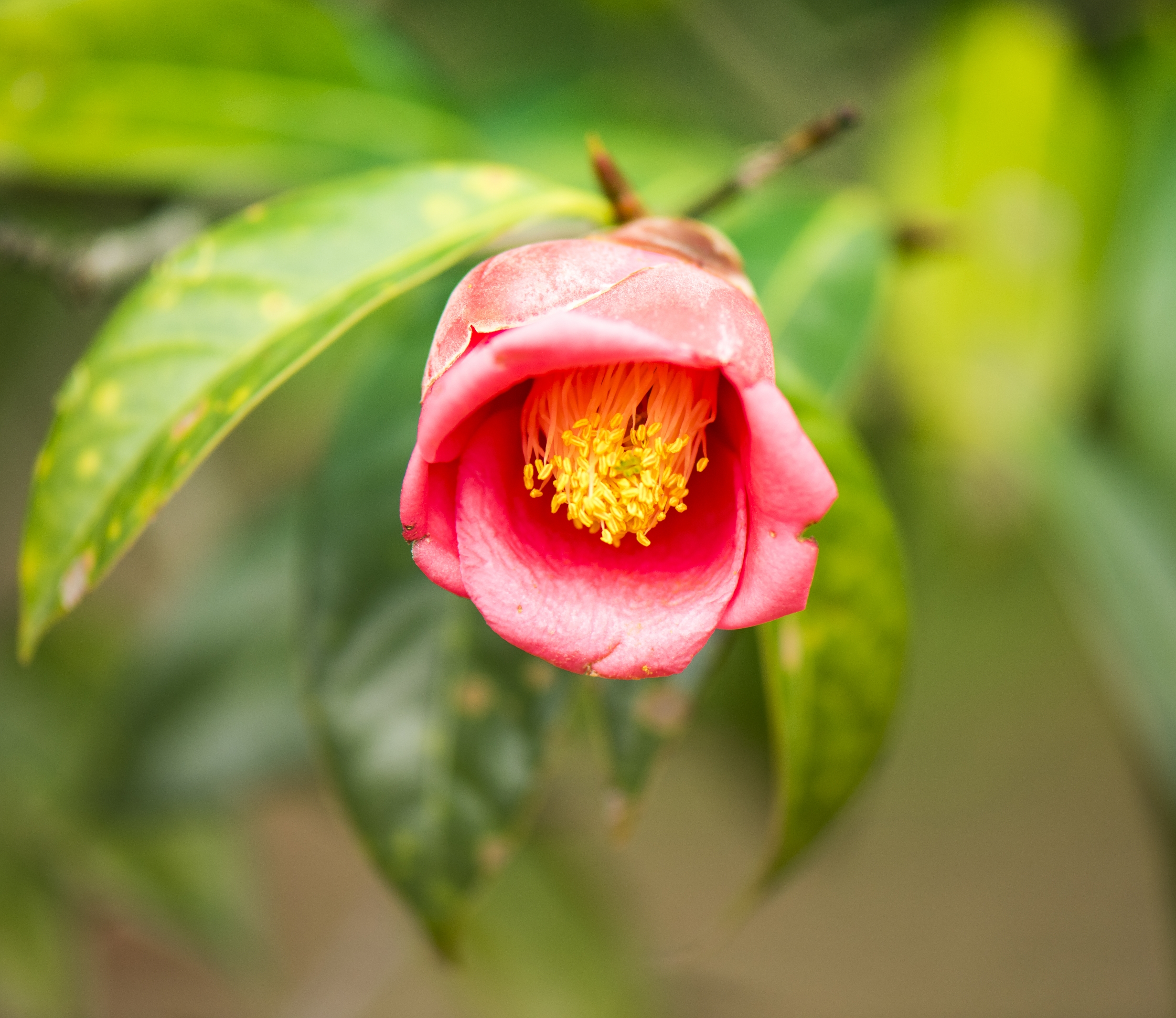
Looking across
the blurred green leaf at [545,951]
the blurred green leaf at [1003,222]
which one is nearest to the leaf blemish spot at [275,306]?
the blurred green leaf at [1003,222]

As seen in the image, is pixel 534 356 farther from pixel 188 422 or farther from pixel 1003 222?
pixel 1003 222

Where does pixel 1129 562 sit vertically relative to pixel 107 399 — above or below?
below

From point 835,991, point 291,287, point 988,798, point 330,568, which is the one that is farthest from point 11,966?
point 988,798

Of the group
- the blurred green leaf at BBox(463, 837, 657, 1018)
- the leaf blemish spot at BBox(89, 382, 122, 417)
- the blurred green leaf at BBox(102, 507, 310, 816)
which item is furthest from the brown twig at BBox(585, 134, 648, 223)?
the blurred green leaf at BBox(463, 837, 657, 1018)

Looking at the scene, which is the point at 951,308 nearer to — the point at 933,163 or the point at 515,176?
the point at 933,163

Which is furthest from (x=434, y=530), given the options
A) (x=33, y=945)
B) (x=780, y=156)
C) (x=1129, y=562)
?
(x=33, y=945)

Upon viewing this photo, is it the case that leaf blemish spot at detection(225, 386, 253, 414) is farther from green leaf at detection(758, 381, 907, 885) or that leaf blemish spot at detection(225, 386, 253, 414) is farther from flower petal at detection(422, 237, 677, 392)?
green leaf at detection(758, 381, 907, 885)

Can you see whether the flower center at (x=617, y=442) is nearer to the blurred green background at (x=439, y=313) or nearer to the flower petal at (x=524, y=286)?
the flower petal at (x=524, y=286)
